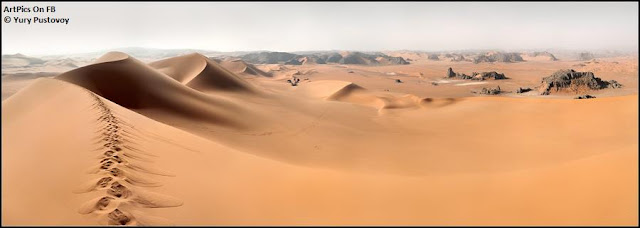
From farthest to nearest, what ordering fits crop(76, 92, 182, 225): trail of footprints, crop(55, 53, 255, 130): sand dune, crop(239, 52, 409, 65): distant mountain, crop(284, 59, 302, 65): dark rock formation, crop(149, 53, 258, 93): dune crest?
crop(239, 52, 409, 65): distant mountain → crop(284, 59, 302, 65): dark rock formation → crop(149, 53, 258, 93): dune crest → crop(55, 53, 255, 130): sand dune → crop(76, 92, 182, 225): trail of footprints

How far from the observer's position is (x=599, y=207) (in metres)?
5.24

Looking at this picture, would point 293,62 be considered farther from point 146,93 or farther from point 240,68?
point 146,93

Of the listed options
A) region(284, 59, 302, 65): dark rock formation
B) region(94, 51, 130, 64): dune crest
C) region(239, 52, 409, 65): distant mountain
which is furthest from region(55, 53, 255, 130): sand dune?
region(239, 52, 409, 65): distant mountain

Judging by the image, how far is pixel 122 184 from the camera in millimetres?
5797

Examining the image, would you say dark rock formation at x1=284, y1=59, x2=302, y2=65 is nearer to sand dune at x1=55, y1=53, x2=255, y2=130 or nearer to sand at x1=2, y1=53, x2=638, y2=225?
sand dune at x1=55, y1=53, x2=255, y2=130

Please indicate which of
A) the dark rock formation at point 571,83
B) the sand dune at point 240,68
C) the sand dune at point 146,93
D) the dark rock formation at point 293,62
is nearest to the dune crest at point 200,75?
the sand dune at point 146,93

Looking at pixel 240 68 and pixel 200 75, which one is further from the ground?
pixel 240 68

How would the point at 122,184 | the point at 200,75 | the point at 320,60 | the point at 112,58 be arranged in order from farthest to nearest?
the point at 320,60 < the point at 200,75 < the point at 112,58 < the point at 122,184

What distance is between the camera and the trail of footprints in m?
4.84

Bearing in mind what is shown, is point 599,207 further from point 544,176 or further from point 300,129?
point 300,129

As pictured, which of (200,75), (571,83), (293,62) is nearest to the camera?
(571,83)

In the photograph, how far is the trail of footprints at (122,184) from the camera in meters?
4.84

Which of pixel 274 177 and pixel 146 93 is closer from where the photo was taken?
pixel 274 177

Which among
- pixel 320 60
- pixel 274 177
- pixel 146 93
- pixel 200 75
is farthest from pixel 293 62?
pixel 274 177
